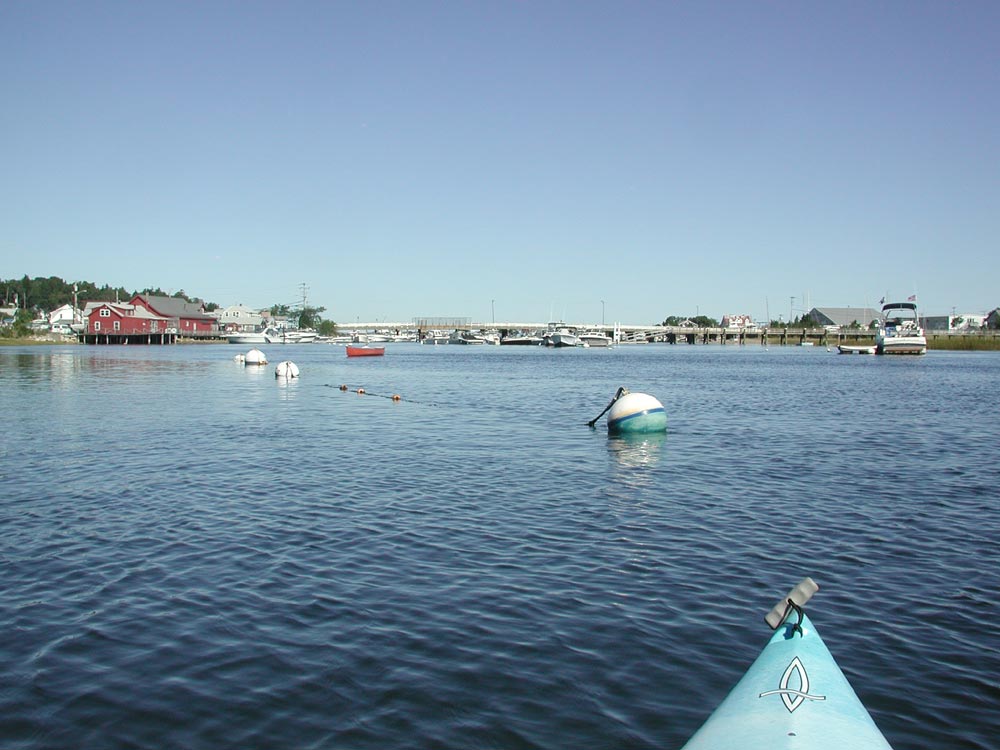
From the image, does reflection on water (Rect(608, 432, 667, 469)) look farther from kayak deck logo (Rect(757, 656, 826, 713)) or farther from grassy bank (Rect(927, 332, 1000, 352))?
grassy bank (Rect(927, 332, 1000, 352))

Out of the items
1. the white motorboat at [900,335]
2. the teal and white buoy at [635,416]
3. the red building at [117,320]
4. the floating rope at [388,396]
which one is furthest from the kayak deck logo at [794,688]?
the red building at [117,320]

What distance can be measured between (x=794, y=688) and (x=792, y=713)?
0.51m

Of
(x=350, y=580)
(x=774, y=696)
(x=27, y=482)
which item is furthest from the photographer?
(x=27, y=482)

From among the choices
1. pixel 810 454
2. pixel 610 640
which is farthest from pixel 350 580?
pixel 810 454

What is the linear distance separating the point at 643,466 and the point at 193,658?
1643 cm

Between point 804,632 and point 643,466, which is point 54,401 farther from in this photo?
point 804,632

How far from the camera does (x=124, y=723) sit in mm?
8039

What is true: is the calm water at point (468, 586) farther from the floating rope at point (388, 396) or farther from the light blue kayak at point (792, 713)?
the floating rope at point (388, 396)

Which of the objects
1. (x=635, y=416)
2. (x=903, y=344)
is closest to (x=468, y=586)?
(x=635, y=416)

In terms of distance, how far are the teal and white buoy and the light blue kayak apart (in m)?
21.7

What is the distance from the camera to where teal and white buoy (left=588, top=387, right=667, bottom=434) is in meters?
29.6

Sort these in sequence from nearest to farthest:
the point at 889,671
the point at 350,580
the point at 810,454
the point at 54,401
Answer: the point at 889,671 → the point at 350,580 → the point at 810,454 → the point at 54,401

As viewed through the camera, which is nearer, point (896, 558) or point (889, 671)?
point (889, 671)

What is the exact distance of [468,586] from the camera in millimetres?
12344
